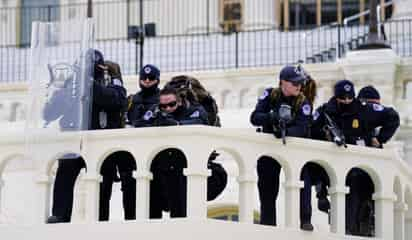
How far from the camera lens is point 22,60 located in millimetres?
27469

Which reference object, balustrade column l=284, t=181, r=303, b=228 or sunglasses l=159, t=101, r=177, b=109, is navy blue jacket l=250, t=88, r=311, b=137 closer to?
balustrade column l=284, t=181, r=303, b=228

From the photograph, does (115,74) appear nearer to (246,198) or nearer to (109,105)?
(109,105)

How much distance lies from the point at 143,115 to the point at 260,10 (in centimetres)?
1517

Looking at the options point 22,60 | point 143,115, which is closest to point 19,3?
point 22,60

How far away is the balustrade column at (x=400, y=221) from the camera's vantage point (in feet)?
57.2

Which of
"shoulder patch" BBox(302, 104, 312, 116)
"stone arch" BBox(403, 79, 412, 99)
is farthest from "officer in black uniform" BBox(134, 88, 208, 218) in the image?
"stone arch" BBox(403, 79, 412, 99)

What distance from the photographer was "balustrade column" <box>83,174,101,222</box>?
16172 millimetres

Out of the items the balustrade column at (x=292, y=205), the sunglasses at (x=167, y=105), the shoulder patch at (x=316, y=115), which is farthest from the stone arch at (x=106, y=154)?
the shoulder patch at (x=316, y=115)

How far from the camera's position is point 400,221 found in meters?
17.5

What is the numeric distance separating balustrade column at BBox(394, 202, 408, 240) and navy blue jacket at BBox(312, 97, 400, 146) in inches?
26.1

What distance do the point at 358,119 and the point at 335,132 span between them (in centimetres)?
50

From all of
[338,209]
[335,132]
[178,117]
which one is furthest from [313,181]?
Answer: [178,117]

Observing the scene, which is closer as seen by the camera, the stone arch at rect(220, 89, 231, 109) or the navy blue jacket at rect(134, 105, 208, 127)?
the navy blue jacket at rect(134, 105, 208, 127)

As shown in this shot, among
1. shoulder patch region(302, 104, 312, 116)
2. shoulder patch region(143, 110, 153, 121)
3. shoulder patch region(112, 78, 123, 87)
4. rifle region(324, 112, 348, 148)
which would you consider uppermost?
shoulder patch region(112, 78, 123, 87)
